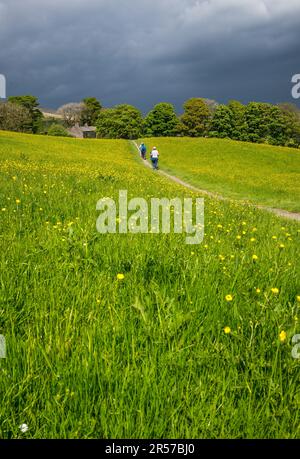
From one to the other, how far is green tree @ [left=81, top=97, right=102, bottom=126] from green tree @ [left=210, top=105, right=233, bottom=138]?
60.9 m

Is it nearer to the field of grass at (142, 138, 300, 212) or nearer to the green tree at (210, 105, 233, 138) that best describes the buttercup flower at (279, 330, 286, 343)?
the field of grass at (142, 138, 300, 212)

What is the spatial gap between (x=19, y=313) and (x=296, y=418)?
80.9 inches

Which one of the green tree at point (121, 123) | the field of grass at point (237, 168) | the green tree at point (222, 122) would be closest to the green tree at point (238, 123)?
the green tree at point (222, 122)

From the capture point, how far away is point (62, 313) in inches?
109

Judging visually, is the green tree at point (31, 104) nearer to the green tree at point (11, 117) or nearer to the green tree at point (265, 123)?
the green tree at point (11, 117)

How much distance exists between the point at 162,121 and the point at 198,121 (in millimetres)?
11226

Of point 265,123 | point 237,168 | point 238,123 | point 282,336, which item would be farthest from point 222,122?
point 282,336

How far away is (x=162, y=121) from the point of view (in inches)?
4168

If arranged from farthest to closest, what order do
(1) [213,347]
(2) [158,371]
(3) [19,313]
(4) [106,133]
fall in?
(4) [106,133] → (3) [19,313] → (1) [213,347] → (2) [158,371]

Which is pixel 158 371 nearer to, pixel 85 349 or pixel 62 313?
pixel 85 349

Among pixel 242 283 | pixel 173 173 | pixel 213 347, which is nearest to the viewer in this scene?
pixel 213 347

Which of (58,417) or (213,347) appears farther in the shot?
(213,347)

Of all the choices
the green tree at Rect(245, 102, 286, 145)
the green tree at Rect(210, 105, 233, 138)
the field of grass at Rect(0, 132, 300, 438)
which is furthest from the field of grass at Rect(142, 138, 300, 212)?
the green tree at Rect(245, 102, 286, 145)

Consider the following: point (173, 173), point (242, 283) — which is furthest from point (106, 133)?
point (242, 283)
